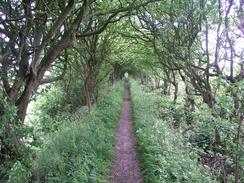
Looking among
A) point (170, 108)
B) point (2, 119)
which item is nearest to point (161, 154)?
point (2, 119)

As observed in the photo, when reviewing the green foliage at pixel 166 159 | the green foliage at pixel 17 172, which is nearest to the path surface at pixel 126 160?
the green foliage at pixel 166 159

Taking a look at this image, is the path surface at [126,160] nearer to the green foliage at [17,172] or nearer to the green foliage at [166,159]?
the green foliage at [166,159]

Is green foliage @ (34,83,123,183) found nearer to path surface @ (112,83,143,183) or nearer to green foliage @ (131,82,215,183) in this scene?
path surface @ (112,83,143,183)

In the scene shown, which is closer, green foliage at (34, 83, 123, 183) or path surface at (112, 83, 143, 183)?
green foliage at (34, 83, 123, 183)

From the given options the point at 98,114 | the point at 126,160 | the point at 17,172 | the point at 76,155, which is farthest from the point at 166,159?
the point at 98,114

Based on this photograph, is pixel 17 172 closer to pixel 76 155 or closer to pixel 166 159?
pixel 76 155

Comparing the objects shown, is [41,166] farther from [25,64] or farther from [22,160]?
[25,64]

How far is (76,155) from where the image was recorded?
8.88 m

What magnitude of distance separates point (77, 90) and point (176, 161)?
1490 centimetres

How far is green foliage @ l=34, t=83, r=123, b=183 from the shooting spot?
756 centimetres

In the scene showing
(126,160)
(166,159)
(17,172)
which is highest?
(17,172)

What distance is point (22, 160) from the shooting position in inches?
248

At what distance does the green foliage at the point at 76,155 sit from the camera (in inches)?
298

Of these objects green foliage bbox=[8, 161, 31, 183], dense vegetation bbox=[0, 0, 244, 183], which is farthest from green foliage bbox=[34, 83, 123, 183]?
green foliage bbox=[8, 161, 31, 183]
